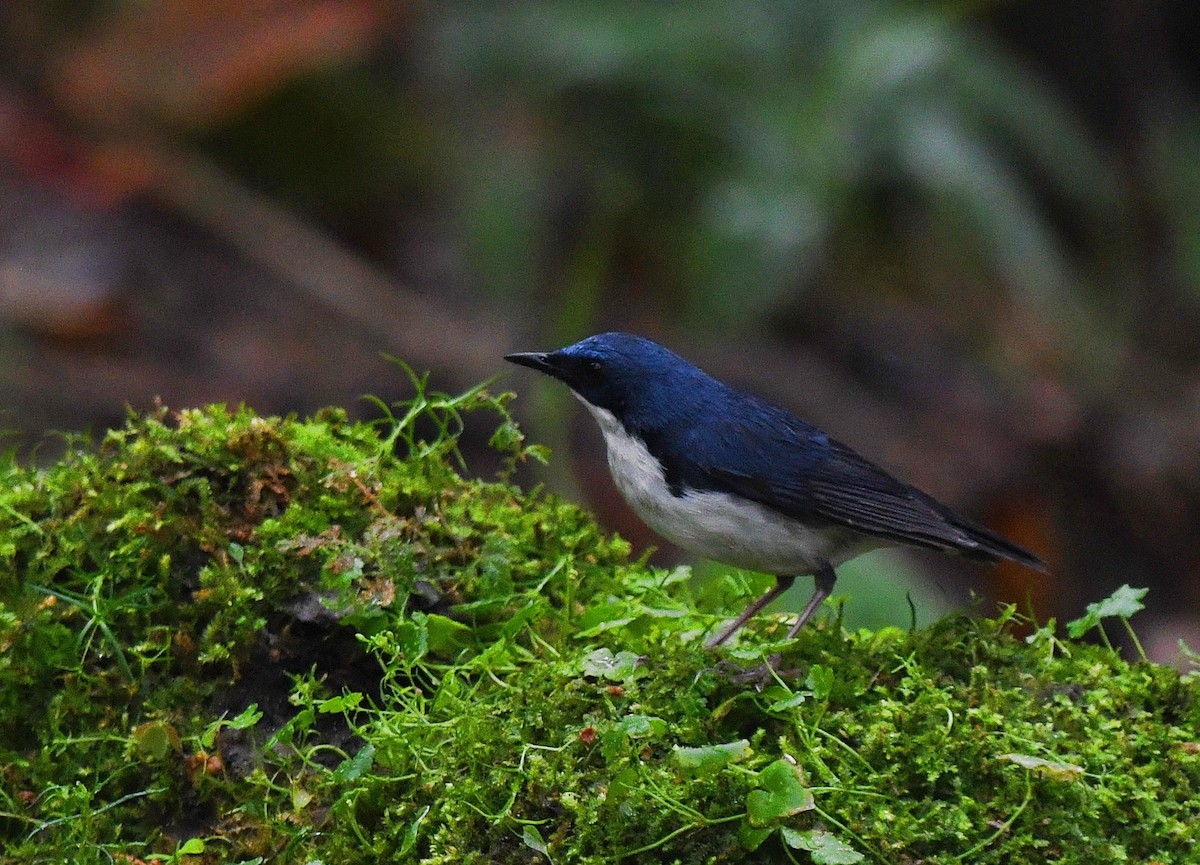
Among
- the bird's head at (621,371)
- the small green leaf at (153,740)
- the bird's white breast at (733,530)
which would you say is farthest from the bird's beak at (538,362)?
the small green leaf at (153,740)

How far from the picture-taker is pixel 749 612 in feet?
12.5

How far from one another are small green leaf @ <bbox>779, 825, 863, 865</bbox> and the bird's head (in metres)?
1.66

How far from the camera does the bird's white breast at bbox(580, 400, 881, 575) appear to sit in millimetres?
3910

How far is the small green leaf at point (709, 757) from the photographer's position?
2842mm

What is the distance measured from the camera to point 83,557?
12.1 ft

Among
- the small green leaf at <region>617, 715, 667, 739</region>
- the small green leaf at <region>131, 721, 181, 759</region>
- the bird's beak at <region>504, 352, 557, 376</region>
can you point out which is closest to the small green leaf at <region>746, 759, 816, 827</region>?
the small green leaf at <region>617, 715, 667, 739</region>

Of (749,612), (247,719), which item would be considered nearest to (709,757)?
(749,612)

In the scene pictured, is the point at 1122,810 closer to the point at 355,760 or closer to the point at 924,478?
the point at 355,760

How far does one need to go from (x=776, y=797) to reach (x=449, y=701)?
2.80 feet

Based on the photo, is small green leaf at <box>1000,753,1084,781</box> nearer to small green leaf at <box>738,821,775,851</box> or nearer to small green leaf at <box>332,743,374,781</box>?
small green leaf at <box>738,821,775,851</box>

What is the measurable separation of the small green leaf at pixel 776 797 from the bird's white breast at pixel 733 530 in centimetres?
112

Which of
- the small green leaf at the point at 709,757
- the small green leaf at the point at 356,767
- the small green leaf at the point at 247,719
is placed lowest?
the small green leaf at the point at 247,719

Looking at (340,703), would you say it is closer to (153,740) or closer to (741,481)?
(153,740)

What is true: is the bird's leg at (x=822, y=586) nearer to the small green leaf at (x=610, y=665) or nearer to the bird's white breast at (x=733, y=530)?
the bird's white breast at (x=733, y=530)
